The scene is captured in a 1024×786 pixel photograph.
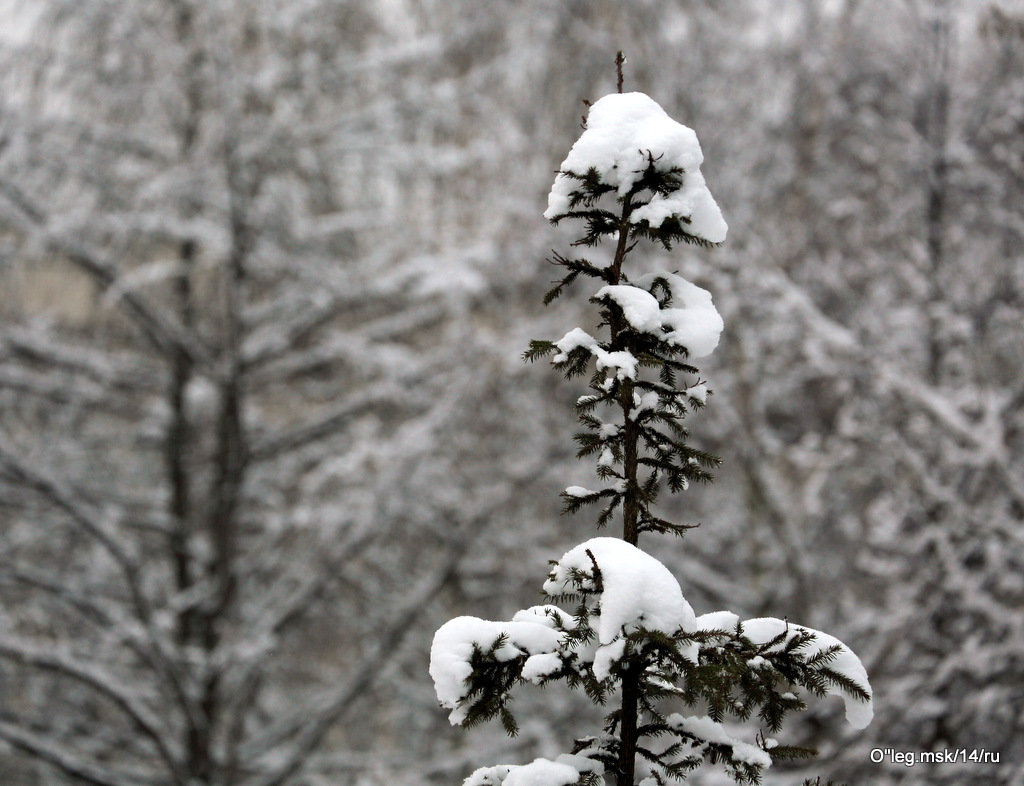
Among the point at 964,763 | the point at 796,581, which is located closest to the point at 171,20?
the point at 796,581

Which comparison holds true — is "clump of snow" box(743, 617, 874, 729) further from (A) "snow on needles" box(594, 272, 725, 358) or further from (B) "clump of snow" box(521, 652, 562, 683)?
(A) "snow on needles" box(594, 272, 725, 358)

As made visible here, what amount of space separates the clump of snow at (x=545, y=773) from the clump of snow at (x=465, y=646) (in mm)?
131

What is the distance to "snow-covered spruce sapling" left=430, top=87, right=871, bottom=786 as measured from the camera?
4.84 feet

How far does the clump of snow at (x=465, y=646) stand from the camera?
1.51 metres

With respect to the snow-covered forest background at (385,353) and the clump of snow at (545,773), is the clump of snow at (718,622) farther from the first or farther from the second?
the snow-covered forest background at (385,353)

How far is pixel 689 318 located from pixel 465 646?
0.71m

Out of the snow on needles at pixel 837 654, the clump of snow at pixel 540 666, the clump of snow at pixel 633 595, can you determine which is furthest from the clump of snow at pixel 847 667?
the clump of snow at pixel 540 666

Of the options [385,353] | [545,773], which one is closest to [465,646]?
[545,773]

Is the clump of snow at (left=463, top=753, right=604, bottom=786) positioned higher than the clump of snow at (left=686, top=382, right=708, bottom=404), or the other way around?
the clump of snow at (left=686, top=382, right=708, bottom=404)

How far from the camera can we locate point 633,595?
4.74ft

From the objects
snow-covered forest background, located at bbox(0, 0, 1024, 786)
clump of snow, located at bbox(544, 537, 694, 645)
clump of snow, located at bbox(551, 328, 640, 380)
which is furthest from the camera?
snow-covered forest background, located at bbox(0, 0, 1024, 786)

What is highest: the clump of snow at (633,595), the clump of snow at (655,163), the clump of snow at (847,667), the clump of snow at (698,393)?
the clump of snow at (655,163)

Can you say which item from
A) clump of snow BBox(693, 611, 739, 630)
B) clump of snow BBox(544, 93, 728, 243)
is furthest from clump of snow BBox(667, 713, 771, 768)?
clump of snow BBox(544, 93, 728, 243)

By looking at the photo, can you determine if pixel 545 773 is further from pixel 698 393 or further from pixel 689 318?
pixel 689 318
